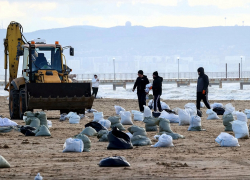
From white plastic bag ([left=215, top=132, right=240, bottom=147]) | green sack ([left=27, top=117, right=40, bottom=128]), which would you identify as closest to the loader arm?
green sack ([left=27, top=117, right=40, bottom=128])

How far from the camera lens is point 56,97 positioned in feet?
48.7

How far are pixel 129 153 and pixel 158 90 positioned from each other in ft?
29.0

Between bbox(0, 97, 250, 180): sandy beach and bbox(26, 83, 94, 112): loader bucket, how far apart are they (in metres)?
4.49

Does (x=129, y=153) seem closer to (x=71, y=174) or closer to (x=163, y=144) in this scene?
(x=163, y=144)

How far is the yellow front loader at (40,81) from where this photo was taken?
48.5ft

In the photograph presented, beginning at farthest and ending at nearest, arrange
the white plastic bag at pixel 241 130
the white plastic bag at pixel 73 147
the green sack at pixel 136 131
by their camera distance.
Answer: the white plastic bag at pixel 241 130 < the green sack at pixel 136 131 < the white plastic bag at pixel 73 147

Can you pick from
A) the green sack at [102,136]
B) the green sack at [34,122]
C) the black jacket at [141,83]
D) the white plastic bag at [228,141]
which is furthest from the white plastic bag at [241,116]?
the black jacket at [141,83]

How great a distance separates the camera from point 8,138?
33.6 ft

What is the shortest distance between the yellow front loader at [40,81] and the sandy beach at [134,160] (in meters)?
4.64

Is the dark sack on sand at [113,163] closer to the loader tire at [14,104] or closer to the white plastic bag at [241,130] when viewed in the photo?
the white plastic bag at [241,130]

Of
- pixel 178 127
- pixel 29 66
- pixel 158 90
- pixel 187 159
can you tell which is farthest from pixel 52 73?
pixel 187 159

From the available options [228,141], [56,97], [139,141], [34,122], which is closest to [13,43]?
[56,97]

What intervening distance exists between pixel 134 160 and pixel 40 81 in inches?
339

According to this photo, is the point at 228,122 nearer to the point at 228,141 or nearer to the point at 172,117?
the point at 172,117
